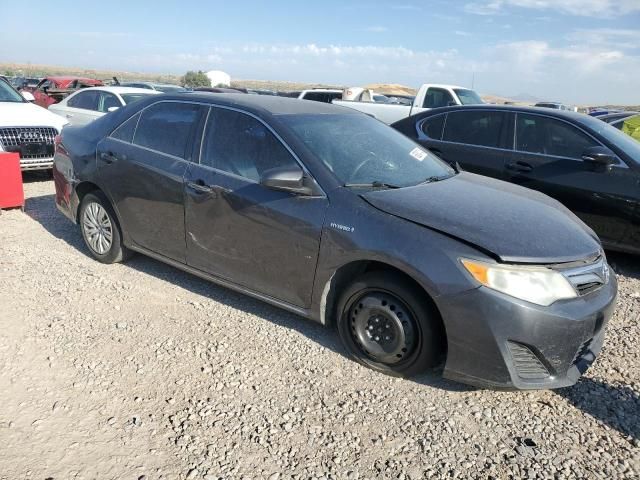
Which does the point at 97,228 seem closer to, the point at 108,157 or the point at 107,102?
the point at 108,157

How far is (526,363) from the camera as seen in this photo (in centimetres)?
281

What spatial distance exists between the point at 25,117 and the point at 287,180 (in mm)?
6549

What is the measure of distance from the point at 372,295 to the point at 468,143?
3640 mm

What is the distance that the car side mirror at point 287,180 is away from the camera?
129 inches

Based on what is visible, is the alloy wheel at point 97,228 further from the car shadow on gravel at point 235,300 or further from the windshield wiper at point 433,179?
the windshield wiper at point 433,179

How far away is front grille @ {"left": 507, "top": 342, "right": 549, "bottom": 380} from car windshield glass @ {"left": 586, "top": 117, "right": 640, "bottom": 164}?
3369 millimetres

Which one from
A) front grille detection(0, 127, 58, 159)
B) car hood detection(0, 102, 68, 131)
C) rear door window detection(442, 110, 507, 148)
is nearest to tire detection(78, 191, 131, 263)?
front grille detection(0, 127, 58, 159)

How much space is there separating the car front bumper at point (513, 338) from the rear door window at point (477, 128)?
348 cm

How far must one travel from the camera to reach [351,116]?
4316 mm

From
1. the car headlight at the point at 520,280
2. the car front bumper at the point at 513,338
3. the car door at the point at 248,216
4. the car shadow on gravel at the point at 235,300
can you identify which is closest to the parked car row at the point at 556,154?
the car front bumper at the point at 513,338

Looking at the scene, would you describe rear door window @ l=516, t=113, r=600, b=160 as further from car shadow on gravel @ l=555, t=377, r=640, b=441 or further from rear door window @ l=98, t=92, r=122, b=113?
rear door window @ l=98, t=92, r=122, b=113

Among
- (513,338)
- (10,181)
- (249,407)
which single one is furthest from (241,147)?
(10,181)

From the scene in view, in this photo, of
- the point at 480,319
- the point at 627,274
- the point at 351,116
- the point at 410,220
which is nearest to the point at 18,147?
the point at 351,116

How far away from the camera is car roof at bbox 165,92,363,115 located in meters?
3.90
